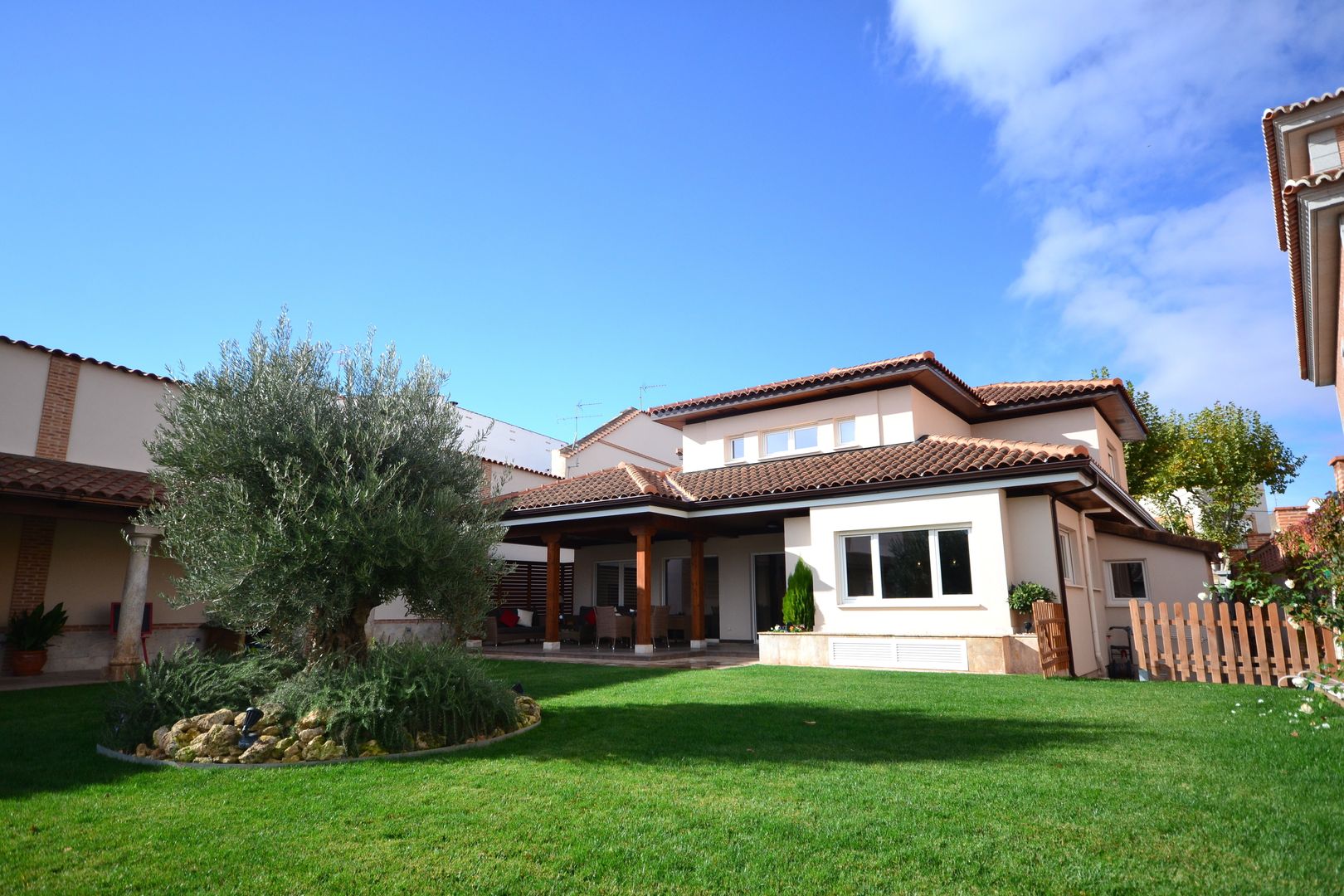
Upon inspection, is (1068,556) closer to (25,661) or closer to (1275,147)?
(1275,147)

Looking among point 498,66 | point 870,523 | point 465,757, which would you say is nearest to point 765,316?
point 870,523

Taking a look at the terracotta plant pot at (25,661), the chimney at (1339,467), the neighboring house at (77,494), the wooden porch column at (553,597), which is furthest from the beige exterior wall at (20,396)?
the chimney at (1339,467)

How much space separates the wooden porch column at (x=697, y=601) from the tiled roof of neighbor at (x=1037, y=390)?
804 cm

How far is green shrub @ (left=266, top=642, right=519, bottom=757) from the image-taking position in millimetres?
6340

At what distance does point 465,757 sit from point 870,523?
31.0 ft

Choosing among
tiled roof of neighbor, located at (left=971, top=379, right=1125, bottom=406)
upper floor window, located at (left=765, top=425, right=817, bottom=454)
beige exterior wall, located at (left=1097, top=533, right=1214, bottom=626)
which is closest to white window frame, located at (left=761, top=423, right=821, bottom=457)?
upper floor window, located at (left=765, top=425, right=817, bottom=454)

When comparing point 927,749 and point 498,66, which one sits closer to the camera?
point 927,749

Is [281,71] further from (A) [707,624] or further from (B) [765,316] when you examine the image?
(A) [707,624]

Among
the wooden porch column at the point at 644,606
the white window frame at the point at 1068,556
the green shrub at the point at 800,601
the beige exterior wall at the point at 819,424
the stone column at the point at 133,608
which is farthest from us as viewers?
the beige exterior wall at the point at 819,424

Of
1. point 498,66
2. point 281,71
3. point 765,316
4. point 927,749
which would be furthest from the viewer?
point 765,316

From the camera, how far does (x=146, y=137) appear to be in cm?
1098

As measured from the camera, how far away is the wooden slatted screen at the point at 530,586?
24188 mm

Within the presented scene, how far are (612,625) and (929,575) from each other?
7.39m

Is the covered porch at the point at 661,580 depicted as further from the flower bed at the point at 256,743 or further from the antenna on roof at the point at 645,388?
the antenna on roof at the point at 645,388
